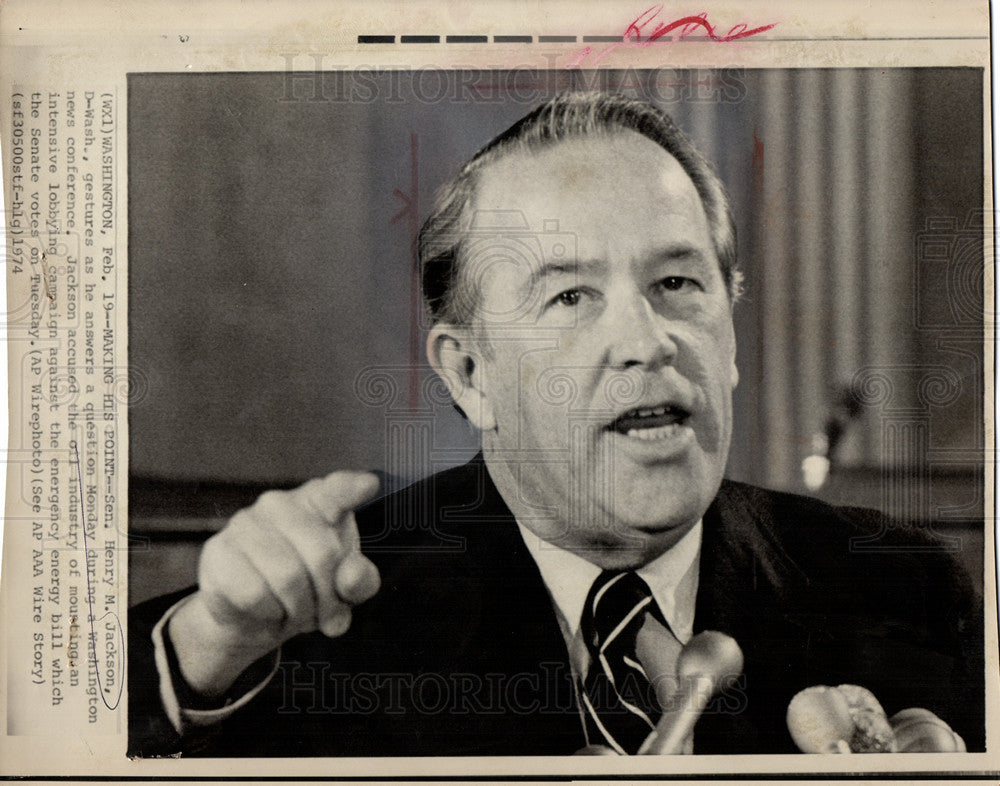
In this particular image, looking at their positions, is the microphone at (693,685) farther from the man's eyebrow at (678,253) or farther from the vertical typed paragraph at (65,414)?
the vertical typed paragraph at (65,414)

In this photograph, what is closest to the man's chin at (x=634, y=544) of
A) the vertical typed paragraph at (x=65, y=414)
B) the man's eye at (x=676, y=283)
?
the man's eye at (x=676, y=283)

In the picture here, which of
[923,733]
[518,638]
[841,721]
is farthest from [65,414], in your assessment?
[923,733]

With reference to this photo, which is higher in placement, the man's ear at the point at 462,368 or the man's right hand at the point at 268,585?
the man's ear at the point at 462,368

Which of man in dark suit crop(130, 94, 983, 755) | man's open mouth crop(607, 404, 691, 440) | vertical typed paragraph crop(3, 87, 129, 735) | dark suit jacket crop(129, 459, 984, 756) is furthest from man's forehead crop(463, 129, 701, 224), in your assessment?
vertical typed paragraph crop(3, 87, 129, 735)

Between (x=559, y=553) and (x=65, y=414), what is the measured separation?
763mm

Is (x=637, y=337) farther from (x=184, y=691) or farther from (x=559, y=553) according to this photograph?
(x=184, y=691)

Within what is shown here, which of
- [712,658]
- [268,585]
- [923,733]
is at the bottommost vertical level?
[923,733]

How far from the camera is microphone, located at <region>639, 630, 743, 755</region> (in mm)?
1224

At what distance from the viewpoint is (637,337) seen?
1199 mm

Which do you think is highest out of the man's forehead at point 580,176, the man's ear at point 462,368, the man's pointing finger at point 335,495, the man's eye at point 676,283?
the man's forehead at point 580,176

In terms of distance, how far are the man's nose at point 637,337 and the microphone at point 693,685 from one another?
42 cm

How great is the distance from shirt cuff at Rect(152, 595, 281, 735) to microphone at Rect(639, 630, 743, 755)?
22.6 inches

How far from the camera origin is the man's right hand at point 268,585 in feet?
3.95

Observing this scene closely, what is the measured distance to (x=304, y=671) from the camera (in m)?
1.22
